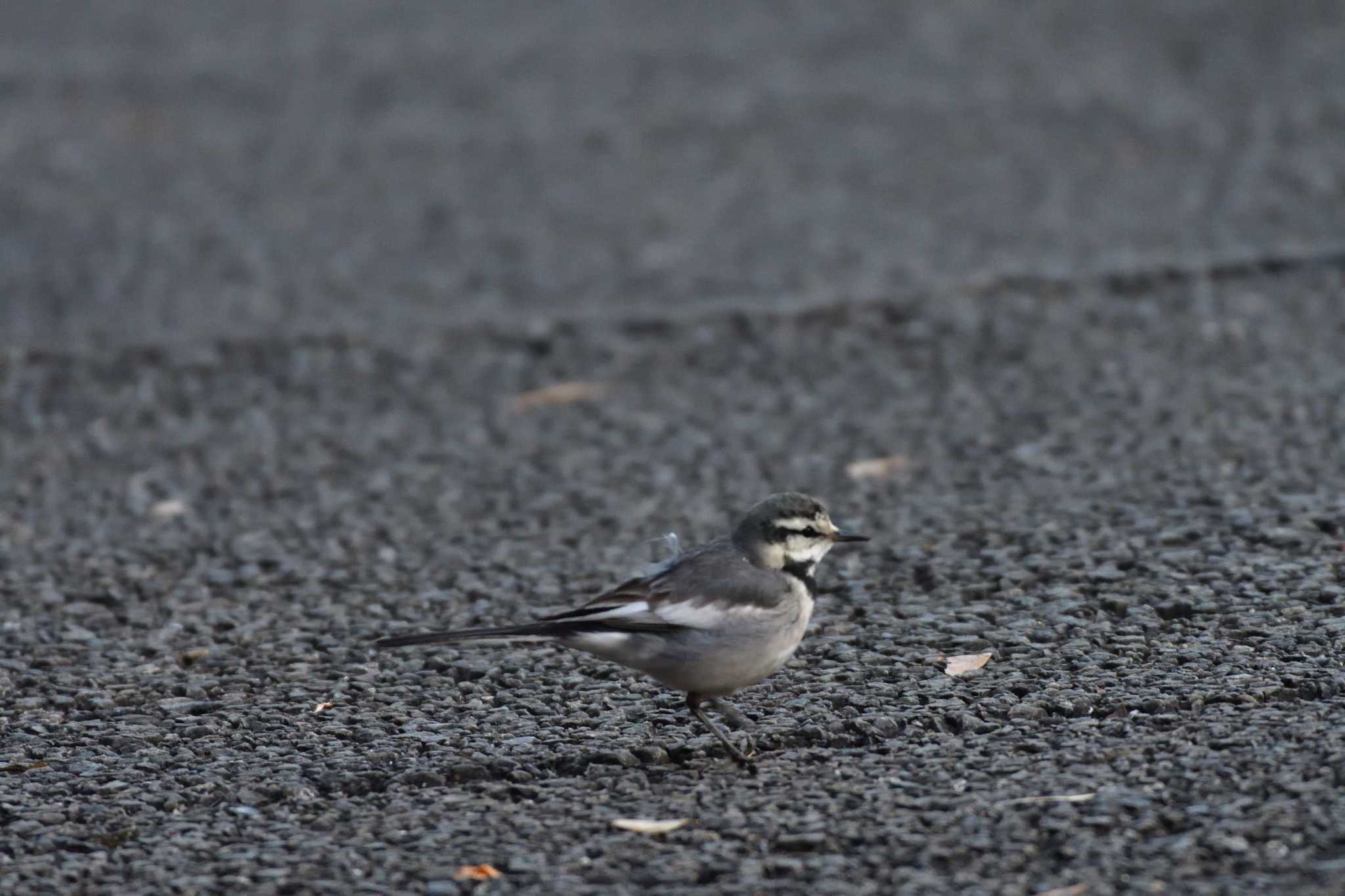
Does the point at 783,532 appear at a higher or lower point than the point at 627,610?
higher

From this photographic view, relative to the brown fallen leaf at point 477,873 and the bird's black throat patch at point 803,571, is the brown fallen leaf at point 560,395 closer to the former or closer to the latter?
the bird's black throat patch at point 803,571

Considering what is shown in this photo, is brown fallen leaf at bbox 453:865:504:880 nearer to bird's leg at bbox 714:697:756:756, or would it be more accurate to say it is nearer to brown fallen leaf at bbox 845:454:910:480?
bird's leg at bbox 714:697:756:756

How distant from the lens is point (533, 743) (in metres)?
4.44

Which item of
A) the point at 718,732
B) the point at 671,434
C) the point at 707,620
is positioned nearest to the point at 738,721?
the point at 718,732

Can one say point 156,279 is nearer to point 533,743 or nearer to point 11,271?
point 11,271

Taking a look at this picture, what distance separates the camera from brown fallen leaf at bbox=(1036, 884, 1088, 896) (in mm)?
3422

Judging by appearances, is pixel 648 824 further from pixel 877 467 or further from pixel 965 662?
pixel 877 467

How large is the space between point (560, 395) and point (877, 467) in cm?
169

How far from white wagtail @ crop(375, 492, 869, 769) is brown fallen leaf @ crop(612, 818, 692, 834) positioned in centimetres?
35

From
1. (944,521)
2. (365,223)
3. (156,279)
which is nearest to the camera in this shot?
(944,521)

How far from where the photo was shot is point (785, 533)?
4637 millimetres

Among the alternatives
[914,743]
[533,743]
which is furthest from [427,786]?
[914,743]

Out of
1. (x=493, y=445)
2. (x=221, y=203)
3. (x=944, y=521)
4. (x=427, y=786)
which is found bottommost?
(x=427, y=786)

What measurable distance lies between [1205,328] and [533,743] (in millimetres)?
4460
